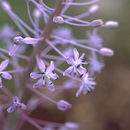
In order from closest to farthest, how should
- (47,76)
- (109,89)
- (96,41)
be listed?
(47,76)
(96,41)
(109,89)

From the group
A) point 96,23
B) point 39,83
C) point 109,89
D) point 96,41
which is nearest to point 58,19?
point 96,23

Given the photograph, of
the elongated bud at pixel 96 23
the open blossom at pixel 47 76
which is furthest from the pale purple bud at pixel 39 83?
the elongated bud at pixel 96 23

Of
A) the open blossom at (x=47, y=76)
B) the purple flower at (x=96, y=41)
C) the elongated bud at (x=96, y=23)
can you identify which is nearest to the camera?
the open blossom at (x=47, y=76)

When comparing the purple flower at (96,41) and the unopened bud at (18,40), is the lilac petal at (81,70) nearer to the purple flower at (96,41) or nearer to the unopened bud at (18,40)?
the unopened bud at (18,40)

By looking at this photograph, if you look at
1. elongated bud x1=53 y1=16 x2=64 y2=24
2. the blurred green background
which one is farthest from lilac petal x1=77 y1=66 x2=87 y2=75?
the blurred green background

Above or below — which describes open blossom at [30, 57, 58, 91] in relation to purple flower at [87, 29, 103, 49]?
below

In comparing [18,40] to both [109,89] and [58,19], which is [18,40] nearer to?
[58,19]

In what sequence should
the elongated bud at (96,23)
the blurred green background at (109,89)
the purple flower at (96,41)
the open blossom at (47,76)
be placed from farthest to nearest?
the blurred green background at (109,89) < the purple flower at (96,41) < the elongated bud at (96,23) < the open blossom at (47,76)

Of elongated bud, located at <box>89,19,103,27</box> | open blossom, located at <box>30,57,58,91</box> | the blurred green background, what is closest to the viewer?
open blossom, located at <box>30,57,58,91</box>

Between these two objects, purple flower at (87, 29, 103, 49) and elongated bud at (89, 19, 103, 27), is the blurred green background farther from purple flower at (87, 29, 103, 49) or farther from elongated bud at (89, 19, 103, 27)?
elongated bud at (89, 19, 103, 27)
